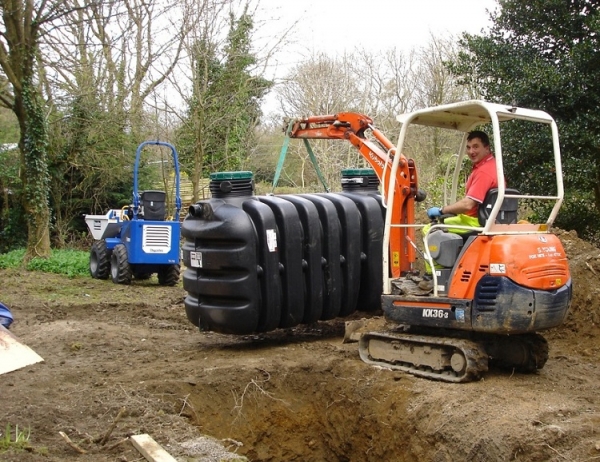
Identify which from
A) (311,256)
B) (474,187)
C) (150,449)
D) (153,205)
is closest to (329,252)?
(311,256)

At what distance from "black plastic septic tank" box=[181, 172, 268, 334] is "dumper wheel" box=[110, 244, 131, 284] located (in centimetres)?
606

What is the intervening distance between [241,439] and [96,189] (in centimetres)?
1608

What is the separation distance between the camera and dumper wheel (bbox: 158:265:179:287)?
45.1 ft

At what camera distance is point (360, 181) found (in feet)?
28.6

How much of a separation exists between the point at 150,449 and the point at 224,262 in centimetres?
291

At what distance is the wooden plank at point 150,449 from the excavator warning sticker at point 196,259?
9.27 feet

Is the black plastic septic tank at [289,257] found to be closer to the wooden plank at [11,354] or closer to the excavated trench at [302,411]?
the excavated trench at [302,411]

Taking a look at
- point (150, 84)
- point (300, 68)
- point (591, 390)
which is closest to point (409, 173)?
point (591, 390)

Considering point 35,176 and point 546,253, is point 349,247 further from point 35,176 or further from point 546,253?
point 35,176

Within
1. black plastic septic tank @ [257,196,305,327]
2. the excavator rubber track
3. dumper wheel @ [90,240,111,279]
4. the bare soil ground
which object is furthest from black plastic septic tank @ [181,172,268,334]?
dumper wheel @ [90,240,111,279]

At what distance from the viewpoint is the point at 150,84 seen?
1844cm

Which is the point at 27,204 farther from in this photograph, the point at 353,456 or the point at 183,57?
the point at 353,456

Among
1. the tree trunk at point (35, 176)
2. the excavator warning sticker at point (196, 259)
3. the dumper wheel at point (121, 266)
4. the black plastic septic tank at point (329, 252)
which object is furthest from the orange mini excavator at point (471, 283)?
the tree trunk at point (35, 176)

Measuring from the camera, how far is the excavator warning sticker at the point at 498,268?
226 inches
